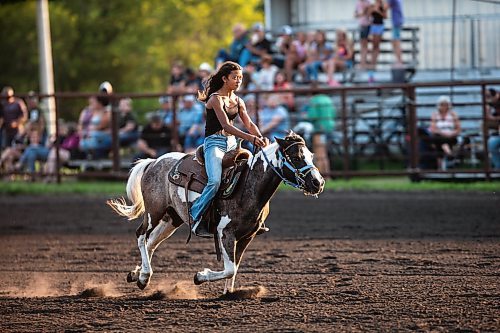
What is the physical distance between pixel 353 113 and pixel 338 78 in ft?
8.08

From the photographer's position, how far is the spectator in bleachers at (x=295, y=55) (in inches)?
832

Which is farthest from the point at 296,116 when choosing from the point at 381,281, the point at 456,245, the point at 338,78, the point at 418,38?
the point at 381,281

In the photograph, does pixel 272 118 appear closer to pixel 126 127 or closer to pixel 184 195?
pixel 126 127

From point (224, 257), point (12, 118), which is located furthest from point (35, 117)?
point (224, 257)

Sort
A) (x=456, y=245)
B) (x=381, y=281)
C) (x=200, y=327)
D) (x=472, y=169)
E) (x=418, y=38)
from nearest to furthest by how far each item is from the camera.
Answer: (x=200, y=327) < (x=381, y=281) < (x=456, y=245) < (x=472, y=169) < (x=418, y=38)

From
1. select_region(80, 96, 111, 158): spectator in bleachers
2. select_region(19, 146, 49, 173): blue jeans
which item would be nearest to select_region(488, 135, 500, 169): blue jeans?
select_region(80, 96, 111, 158): spectator in bleachers

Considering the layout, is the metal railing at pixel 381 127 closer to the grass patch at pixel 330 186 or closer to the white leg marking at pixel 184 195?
the grass patch at pixel 330 186

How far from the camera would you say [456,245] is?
11148 mm

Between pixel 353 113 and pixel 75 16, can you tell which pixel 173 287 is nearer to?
pixel 353 113

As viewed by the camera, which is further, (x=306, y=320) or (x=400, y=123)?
(x=400, y=123)

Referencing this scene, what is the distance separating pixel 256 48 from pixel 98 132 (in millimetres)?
4000

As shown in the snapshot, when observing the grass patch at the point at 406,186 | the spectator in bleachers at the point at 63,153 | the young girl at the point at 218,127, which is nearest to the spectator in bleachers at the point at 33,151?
the spectator in bleachers at the point at 63,153

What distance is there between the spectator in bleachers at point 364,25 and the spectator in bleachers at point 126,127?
491 cm

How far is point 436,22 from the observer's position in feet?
71.9
